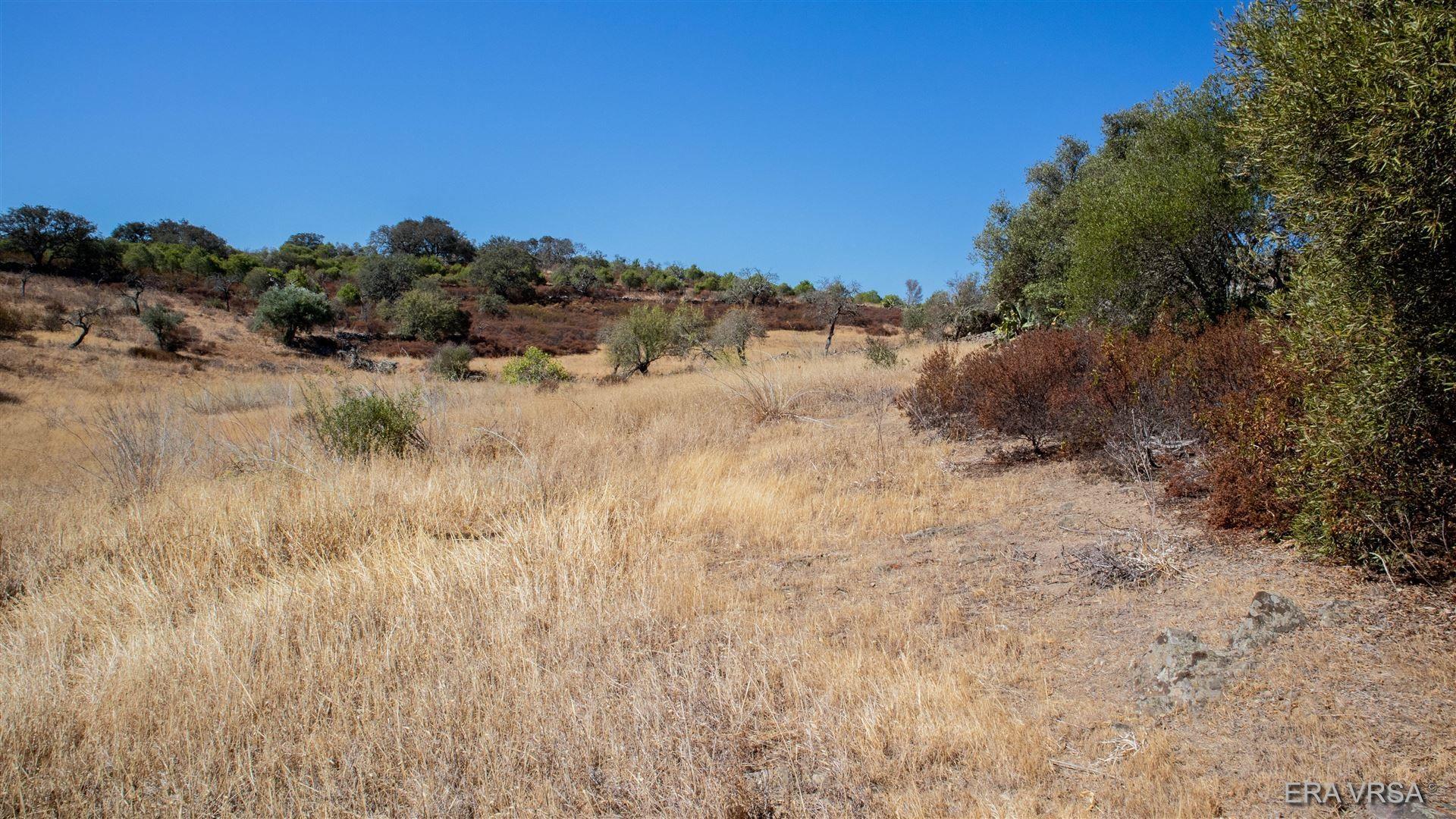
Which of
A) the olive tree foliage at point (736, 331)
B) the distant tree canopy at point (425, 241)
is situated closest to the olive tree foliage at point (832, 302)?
the olive tree foliage at point (736, 331)

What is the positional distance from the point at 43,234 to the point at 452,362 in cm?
3927

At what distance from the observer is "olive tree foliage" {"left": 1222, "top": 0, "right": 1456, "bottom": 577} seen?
3115 millimetres

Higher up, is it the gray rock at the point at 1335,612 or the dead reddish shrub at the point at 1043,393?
the dead reddish shrub at the point at 1043,393

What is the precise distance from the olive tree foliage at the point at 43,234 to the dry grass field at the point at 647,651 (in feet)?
186

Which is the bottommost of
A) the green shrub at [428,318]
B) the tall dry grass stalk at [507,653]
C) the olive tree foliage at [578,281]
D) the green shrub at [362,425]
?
the tall dry grass stalk at [507,653]

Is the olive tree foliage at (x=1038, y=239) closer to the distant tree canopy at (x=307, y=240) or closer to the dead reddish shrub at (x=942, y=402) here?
the dead reddish shrub at (x=942, y=402)

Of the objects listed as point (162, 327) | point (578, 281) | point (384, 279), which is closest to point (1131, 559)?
point (162, 327)

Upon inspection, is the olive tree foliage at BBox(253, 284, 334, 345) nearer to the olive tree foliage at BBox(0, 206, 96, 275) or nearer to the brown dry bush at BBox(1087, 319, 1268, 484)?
the olive tree foliage at BBox(0, 206, 96, 275)

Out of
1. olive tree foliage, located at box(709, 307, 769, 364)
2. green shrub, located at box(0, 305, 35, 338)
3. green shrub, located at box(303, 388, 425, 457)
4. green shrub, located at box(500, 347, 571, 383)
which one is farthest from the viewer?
olive tree foliage, located at box(709, 307, 769, 364)

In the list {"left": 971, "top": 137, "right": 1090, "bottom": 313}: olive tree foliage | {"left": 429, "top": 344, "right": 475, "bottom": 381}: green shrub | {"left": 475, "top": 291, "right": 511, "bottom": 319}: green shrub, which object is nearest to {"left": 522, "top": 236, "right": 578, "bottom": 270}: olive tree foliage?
{"left": 475, "top": 291, "right": 511, "bottom": 319}: green shrub

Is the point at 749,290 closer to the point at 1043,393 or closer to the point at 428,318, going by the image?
the point at 428,318

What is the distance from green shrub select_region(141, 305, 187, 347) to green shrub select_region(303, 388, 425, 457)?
103ft

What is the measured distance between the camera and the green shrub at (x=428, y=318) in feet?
135

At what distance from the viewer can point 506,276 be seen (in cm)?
6012
